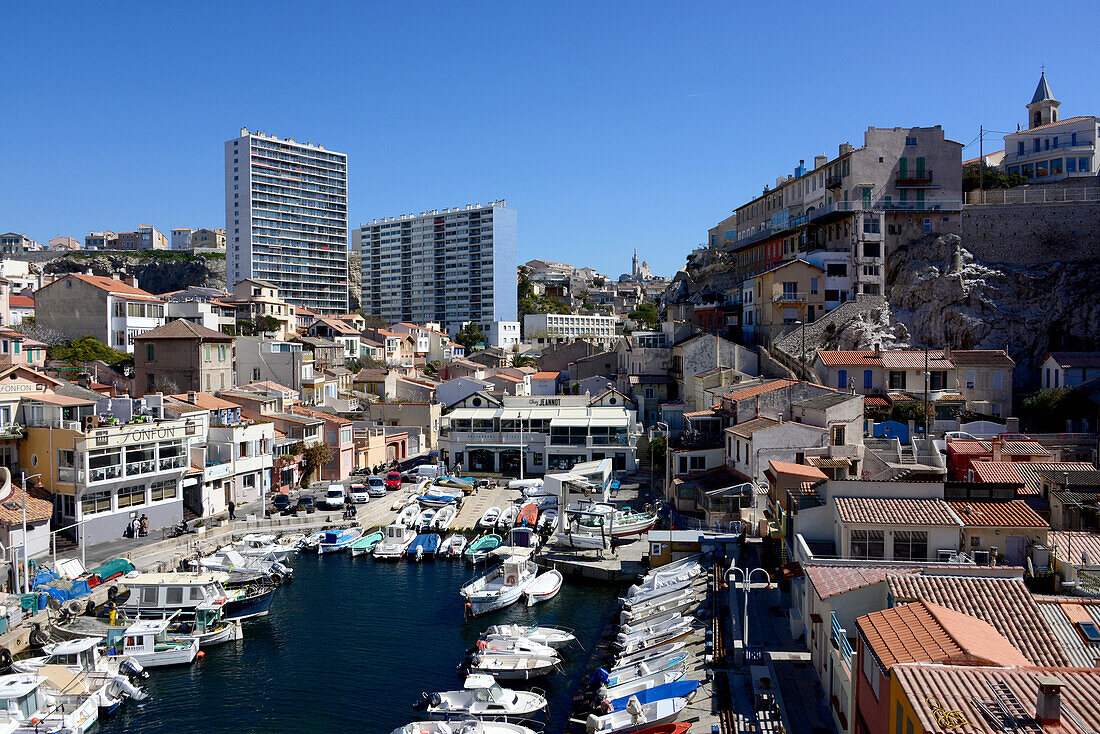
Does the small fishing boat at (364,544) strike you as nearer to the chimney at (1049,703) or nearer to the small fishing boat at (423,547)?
the small fishing boat at (423,547)

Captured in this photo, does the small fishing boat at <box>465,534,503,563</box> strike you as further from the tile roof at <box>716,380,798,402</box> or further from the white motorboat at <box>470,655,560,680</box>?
the tile roof at <box>716,380,798,402</box>

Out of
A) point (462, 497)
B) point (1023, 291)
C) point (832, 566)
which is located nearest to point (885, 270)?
point (1023, 291)

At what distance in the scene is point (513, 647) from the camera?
23.4 m

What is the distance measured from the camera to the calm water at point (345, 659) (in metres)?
20.6

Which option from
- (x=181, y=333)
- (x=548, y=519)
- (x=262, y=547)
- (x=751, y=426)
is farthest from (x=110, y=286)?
(x=751, y=426)

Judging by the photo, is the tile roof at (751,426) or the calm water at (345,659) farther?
the tile roof at (751,426)

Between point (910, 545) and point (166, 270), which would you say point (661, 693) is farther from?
point (166, 270)

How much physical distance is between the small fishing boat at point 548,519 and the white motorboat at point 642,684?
51.7 ft

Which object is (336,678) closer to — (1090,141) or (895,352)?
(895,352)

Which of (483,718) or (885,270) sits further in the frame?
(885,270)

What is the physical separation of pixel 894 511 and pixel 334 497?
2740 cm

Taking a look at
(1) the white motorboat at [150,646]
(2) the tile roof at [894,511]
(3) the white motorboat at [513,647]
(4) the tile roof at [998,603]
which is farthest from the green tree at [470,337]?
(4) the tile roof at [998,603]

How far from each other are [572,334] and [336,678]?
96.7 meters

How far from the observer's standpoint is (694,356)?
51656 mm
